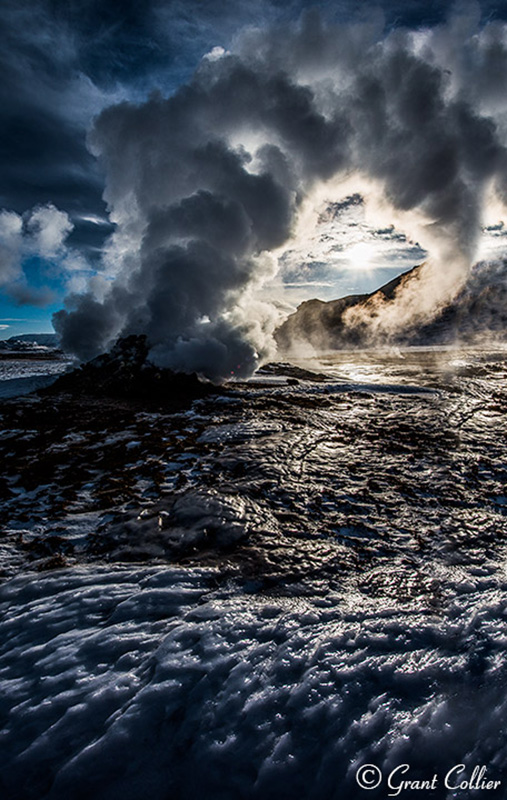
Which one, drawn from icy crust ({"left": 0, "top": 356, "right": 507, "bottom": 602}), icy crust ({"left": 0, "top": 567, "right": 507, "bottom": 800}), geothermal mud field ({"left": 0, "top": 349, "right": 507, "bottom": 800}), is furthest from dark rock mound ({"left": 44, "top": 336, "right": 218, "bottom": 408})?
icy crust ({"left": 0, "top": 567, "right": 507, "bottom": 800})

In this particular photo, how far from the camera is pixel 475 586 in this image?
4.11 metres

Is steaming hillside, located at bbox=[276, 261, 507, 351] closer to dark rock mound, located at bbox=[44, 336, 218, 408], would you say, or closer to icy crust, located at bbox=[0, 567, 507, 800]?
dark rock mound, located at bbox=[44, 336, 218, 408]

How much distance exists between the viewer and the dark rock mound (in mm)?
16234

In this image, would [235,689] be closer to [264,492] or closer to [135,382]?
[264,492]

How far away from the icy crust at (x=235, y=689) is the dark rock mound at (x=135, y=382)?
11206 millimetres

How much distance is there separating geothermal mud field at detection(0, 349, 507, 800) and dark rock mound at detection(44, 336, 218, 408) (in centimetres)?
814

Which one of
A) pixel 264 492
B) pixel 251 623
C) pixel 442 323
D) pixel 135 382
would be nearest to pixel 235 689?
pixel 251 623

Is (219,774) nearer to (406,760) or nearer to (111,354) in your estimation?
(406,760)

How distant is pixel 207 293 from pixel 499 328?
86.3 meters

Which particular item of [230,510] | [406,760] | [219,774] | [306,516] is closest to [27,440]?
[230,510]

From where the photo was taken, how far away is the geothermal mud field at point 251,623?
241 centimetres

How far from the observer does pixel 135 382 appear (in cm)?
1712

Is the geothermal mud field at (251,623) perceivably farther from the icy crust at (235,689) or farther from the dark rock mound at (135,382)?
the dark rock mound at (135,382)

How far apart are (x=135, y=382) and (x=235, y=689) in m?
15.7
